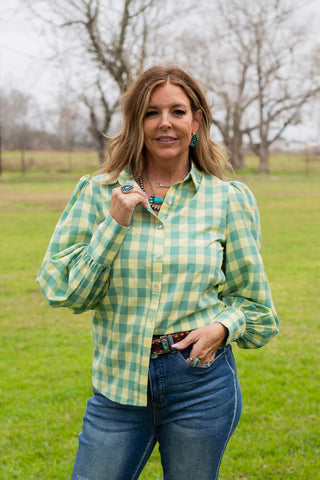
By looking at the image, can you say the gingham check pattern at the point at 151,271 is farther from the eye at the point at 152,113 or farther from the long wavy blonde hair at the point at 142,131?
the eye at the point at 152,113

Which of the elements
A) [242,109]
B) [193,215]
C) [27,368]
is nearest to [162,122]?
[193,215]

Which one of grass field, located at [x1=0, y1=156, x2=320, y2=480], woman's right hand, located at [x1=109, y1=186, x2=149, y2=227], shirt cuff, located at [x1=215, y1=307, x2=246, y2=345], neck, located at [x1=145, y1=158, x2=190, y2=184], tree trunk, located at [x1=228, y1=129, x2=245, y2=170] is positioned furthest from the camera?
tree trunk, located at [x1=228, y1=129, x2=245, y2=170]

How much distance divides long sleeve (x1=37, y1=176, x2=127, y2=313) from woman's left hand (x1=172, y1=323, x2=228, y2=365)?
33cm

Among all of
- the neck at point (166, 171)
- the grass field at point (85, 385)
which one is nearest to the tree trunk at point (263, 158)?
the grass field at point (85, 385)

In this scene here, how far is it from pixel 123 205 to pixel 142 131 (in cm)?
37

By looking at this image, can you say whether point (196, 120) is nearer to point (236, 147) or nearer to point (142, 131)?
point (142, 131)

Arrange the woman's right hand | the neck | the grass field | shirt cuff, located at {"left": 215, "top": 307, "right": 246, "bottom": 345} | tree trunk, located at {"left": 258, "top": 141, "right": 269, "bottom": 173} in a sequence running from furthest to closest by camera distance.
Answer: tree trunk, located at {"left": 258, "top": 141, "right": 269, "bottom": 173}
the grass field
the neck
shirt cuff, located at {"left": 215, "top": 307, "right": 246, "bottom": 345}
the woman's right hand

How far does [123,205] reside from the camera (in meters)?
1.88

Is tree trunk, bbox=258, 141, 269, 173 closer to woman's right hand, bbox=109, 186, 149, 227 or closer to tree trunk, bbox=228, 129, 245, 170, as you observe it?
tree trunk, bbox=228, 129, 245, 170

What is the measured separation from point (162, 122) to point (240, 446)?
2.40 metres

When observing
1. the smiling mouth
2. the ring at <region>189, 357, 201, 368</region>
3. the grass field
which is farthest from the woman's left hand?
the grass field

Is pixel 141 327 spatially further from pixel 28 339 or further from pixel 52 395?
pixel 28 339

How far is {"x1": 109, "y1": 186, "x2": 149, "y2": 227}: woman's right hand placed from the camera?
6.17 feet

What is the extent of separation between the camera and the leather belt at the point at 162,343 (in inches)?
76.8
